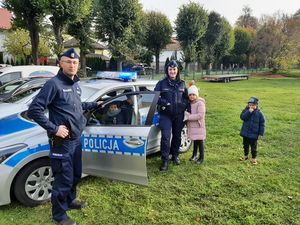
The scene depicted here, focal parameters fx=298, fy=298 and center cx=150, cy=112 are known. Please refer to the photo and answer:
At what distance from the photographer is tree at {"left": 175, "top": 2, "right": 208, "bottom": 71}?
2947 centimetres

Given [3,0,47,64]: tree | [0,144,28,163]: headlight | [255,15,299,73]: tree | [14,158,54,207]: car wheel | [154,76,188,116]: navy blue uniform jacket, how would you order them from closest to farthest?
[0,144,28,163]: headlight → [14,158,54,207]: car wheel → [154,76,188,116]: navy blue uniform jacket → [3,0,47,64]: tree → [255,15,299,73]: tree

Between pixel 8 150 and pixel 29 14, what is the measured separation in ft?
55.0

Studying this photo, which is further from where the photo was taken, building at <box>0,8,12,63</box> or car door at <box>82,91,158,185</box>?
building at <box>0,8,12,63</box>

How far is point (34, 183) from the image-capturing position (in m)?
3.78

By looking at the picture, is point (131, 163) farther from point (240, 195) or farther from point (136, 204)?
point (240, 195)

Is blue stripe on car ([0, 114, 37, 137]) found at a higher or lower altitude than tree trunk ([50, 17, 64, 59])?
lower

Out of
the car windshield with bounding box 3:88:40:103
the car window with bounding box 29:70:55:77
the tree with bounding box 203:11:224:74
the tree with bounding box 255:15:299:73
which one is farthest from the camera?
the tree with bounding box 255:15:299:73

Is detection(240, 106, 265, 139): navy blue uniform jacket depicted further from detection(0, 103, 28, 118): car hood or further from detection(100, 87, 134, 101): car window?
detection(0, 103, 28, 118): car hood

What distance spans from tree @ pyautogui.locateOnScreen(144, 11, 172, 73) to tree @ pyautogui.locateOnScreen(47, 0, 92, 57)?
13.6m

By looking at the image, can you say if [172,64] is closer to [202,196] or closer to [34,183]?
[202,196]

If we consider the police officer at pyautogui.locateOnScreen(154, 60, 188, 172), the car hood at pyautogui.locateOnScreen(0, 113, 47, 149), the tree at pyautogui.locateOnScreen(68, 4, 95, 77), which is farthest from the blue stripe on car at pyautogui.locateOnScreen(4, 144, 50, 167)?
the tree at pyautogui.locateOnScreen(68, 4, 95, 77)

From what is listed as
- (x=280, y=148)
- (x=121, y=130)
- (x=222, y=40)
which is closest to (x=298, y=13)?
(x=222, y=40)

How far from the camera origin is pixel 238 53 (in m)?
45.8

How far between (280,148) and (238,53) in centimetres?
4223
